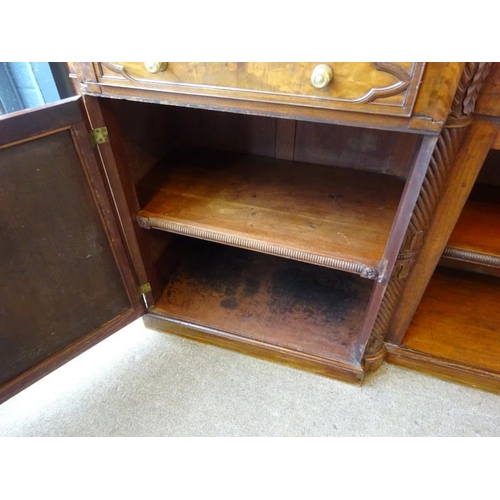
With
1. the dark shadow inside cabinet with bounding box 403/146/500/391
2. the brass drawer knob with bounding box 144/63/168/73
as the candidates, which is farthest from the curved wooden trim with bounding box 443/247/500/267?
the brass drawer knob with bounding box 144/63/168/73

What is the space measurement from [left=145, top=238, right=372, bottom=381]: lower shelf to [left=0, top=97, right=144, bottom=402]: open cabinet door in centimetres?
22

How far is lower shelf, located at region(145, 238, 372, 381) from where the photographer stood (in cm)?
97

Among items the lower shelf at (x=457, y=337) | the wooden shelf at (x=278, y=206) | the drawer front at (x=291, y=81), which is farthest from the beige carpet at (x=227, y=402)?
the drawer front at (x=291, y=81)

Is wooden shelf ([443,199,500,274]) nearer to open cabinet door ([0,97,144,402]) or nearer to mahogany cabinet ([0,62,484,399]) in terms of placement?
mahogany cabinet ([0,62,484,399])

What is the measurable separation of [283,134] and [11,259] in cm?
73

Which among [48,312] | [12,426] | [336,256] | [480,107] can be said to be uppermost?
[480,107]

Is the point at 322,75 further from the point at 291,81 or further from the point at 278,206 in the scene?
the point at 278,206

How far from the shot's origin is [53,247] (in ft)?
2.38

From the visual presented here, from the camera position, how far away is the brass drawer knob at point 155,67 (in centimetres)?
58

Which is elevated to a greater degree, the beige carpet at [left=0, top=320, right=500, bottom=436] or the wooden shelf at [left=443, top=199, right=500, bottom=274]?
the wooden shelf at [left=443, top=199, right=500, bottom=274]

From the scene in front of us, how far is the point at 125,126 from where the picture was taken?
0.85 meters

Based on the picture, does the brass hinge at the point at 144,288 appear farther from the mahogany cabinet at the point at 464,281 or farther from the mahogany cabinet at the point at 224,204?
the mahogany cabinet at the point at 464,281
